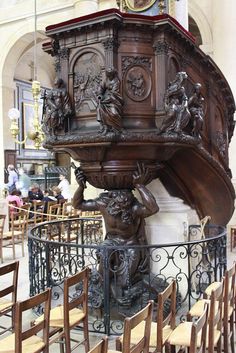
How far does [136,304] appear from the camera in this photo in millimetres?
4105

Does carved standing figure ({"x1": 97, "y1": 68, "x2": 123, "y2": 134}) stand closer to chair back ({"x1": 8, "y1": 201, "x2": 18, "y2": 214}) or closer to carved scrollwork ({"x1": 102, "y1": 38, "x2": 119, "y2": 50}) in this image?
carved scrollwork ({"x1": 102, "y1": 38, "x2": 119, "y2": 50})

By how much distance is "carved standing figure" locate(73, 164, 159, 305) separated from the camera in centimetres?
394

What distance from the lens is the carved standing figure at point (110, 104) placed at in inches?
137

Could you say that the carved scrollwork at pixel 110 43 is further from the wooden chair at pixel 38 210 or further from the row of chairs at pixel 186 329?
the wooden chair at pixel 38 210

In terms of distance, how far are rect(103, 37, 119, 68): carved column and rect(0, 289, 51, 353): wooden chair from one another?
6.62 feet

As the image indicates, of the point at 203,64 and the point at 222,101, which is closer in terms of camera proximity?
the point at 203,64

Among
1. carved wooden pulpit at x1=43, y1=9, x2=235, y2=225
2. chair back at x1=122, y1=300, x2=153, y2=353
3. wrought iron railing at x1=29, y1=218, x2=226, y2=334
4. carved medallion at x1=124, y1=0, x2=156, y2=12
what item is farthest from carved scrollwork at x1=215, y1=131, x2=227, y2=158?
chair back at x1=122, y1=300, x2=153, y2=353

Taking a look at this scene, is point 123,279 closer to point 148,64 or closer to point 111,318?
point 111,318

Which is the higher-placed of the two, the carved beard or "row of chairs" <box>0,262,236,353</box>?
the carved beard

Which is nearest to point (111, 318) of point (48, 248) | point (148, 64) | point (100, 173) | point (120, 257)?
point (120, 257)

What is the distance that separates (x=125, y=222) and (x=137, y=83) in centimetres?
137

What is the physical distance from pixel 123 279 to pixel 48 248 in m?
0.81

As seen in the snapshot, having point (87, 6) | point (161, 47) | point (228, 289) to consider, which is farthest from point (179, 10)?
point (87, 6)

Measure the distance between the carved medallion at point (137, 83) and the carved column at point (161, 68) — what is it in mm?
88
